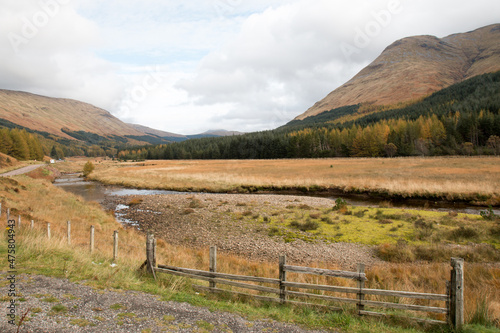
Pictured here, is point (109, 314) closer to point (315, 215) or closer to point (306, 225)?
point (306, 225)

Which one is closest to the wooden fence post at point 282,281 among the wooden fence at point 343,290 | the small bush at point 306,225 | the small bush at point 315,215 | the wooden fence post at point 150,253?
the wooden fence at point 343,290

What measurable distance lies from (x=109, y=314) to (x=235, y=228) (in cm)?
1535

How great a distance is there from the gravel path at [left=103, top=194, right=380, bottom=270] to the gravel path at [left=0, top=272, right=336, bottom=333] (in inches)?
312

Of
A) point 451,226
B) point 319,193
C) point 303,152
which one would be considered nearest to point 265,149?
point 303,152

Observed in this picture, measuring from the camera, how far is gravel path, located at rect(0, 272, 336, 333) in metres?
5.77

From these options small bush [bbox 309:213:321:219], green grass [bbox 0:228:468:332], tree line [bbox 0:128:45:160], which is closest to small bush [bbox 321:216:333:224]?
small bush [bbox 309:213:321:219]

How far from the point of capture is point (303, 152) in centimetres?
11362

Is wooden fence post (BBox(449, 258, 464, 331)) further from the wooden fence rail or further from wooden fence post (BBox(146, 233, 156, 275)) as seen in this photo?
wooden fence post (BBox(146, 233, 156, 275))

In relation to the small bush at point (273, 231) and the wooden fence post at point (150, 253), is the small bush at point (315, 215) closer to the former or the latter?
the small bush at point (273, 231)

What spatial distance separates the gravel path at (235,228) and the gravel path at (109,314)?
7913 mm

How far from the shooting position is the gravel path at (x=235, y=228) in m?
15.6

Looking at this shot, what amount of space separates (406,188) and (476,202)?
7064 mm

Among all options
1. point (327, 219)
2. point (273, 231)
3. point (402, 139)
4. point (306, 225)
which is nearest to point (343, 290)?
point (273, 231)

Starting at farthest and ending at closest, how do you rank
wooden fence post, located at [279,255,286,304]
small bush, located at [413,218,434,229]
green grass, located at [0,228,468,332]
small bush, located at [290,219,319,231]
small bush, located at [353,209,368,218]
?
1. small bush, located at [353,209,368,218]
2. small bush, located at [290,219,319,231]
3. small bush, located at [413,218,434,229]
4. wooden fence post, located at [279,255,286,304]
5. green grass, located at [0,228,468,332]
